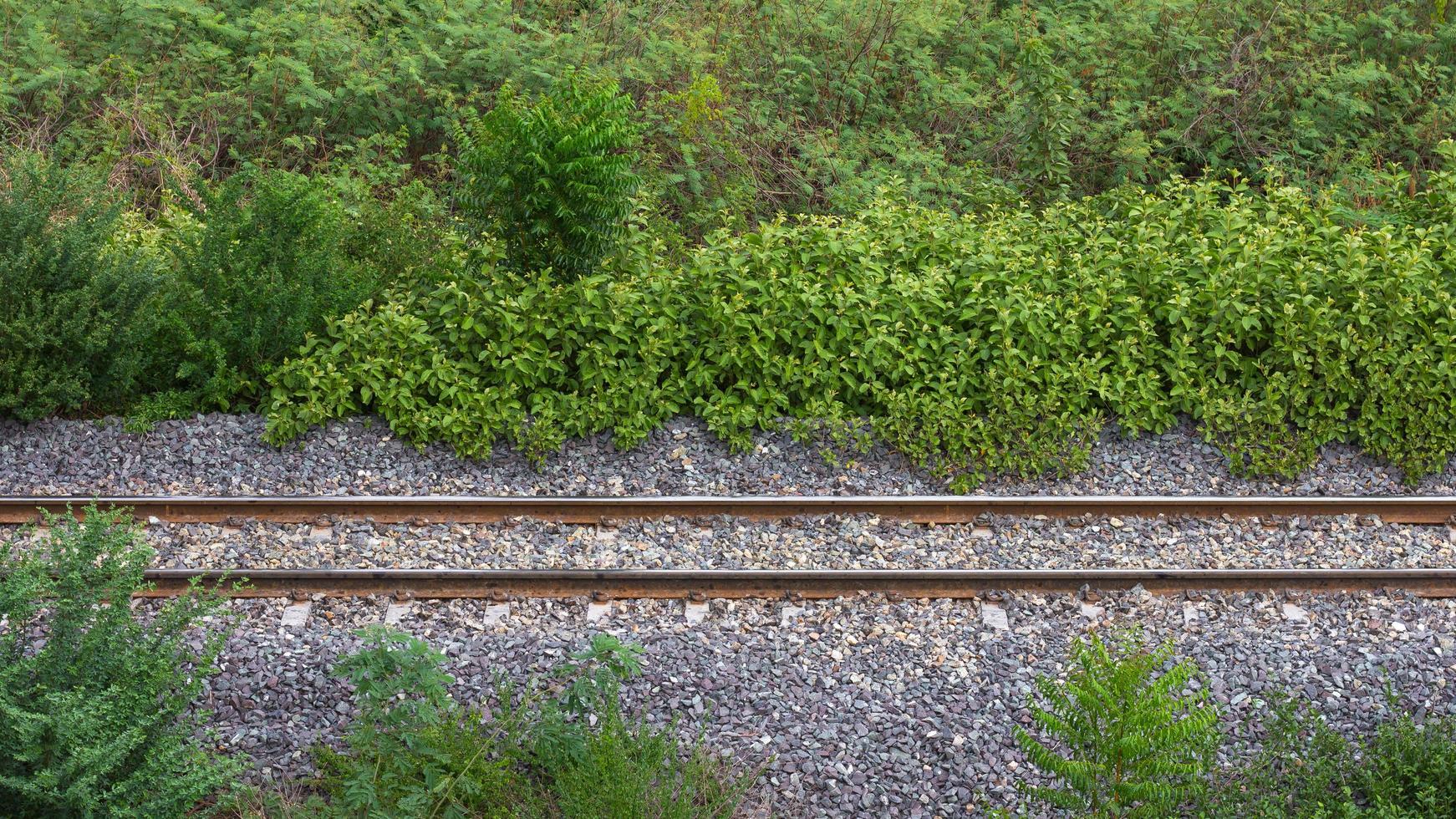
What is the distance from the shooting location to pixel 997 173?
12.7m

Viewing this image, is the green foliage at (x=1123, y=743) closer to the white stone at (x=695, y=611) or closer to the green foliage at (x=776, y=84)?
the white stone at (x=695, y=611)

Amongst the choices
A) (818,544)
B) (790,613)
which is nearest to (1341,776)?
(790,613)

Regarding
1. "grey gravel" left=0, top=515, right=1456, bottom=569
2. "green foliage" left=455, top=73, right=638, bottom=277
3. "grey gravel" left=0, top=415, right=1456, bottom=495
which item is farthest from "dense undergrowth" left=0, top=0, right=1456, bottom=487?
"grey gravel" left=0, top=515, right=1456, bottom=569

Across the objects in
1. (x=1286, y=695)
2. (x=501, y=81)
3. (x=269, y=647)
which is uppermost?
(x=501, y=81)

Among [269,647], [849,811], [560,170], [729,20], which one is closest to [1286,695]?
[849,811]

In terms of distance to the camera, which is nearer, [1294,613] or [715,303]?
[1294,613]

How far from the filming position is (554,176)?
28.8 feet

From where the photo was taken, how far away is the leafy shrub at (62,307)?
8.49 metres

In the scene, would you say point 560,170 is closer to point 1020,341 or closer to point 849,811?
point 1020,341

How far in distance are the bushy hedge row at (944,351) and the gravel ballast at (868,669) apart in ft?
5.44

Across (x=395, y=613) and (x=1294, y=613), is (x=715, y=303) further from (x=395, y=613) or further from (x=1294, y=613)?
(x=1294, y=613)

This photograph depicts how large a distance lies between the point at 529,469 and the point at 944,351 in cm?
306

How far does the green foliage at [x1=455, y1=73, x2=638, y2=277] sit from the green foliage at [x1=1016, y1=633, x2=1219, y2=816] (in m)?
4.77

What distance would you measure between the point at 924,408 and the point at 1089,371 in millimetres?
1198
